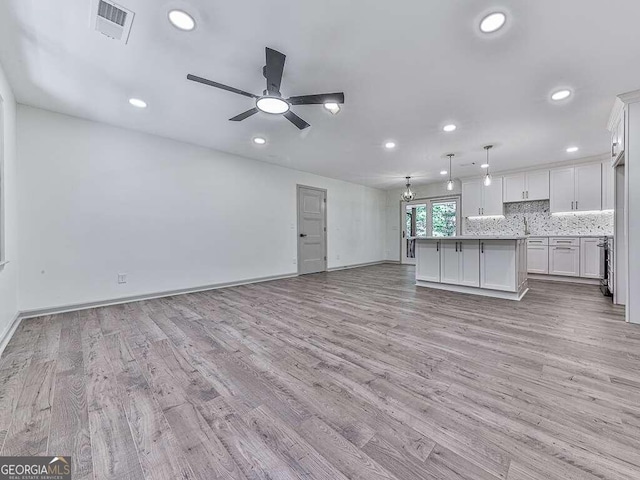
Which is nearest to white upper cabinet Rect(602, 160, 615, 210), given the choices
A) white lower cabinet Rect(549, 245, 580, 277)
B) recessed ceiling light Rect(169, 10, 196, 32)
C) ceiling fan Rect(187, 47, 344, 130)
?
white lower cabinet Rect(549, 245, 580, 277)

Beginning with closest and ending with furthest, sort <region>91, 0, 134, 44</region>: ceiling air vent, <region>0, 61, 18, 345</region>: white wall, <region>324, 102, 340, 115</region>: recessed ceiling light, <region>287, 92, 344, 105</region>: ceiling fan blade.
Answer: <region>91, 0, 134, 44</region>: ceiling air vent → <region>287, 92, 344, 105</region>: ceiling fan blade → <region>0, 61, 18, 345</region>: white wall → <region>324, 102, 340, 115</region>: recessed ceiling light

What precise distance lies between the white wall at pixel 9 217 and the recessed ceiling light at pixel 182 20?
1.97 metres

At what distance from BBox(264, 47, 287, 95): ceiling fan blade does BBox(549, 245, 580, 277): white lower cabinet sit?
21.4ft

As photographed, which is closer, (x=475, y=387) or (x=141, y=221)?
(x=475, y=387)

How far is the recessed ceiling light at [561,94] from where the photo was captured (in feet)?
9.32

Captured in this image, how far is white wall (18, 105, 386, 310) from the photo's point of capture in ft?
10.8

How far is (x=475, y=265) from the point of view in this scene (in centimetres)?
430

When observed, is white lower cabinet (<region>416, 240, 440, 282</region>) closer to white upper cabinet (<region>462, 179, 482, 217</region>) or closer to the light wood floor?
the light wood floor

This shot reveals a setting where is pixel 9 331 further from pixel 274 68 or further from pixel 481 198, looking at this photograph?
pixel 481 198

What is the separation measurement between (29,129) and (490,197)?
341 inches

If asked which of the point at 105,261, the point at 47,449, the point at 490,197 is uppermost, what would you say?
the point at 490,197

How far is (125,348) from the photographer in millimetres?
2342

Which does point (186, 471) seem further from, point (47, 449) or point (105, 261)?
point (105, 261)

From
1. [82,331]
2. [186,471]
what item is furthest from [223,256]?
[186,471]
